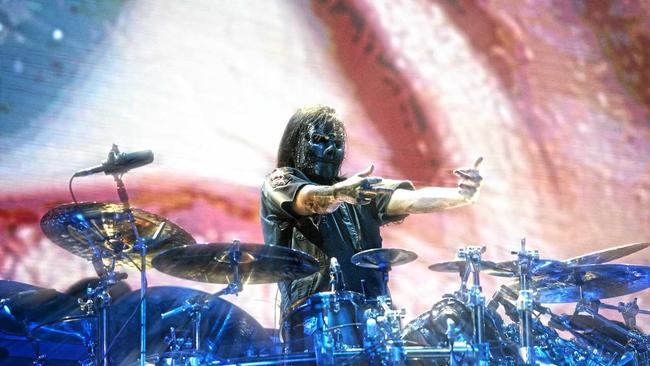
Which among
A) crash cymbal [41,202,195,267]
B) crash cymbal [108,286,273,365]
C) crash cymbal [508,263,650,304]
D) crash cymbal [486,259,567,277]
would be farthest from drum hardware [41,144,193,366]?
crash cymbal [508,263,650,304]

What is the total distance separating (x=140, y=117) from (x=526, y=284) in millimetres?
2174

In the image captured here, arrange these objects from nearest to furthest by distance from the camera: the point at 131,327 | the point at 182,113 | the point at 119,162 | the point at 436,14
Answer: the point at 119,162, the point at 131,327, the point at 182,113, the point at 436,14

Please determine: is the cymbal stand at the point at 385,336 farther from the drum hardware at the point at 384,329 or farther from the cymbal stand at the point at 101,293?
the cymbal stand at the point at 101,293

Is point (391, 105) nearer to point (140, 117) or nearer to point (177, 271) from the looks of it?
point (140, 117)

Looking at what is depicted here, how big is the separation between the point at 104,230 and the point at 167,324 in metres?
0.76

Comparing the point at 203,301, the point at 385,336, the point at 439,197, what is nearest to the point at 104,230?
the point at 203,301

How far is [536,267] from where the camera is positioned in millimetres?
3553

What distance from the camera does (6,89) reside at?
13.9 ft

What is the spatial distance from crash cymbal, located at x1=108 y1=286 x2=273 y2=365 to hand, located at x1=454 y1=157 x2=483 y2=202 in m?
1.35

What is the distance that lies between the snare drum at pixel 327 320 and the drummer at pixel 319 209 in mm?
300

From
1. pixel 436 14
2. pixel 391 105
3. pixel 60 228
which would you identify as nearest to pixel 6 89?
pixel 60 228

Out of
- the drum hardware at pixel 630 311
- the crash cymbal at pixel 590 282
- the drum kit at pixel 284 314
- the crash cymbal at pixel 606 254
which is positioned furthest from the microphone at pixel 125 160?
the drum hardware at pixel 630 311

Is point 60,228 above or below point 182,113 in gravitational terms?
below

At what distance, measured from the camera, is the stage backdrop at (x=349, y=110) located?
427 centimetres
